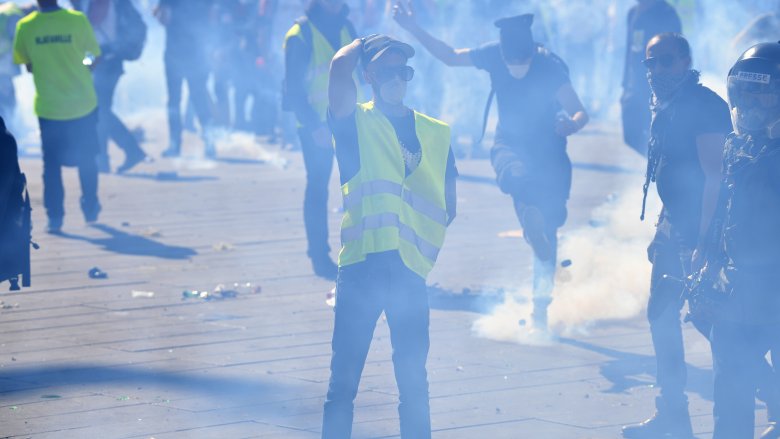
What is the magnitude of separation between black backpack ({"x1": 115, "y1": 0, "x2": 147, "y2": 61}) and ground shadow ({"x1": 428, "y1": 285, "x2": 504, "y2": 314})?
20.2 ft

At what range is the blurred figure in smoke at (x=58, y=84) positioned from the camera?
33.2 feet

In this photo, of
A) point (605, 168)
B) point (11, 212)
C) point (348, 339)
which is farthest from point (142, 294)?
Result: point (605, 168)

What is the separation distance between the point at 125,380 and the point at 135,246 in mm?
3681

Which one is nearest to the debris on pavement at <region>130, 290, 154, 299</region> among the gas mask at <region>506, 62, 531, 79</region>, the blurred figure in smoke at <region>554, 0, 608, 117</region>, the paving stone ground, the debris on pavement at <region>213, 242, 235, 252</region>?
the paving stone ground

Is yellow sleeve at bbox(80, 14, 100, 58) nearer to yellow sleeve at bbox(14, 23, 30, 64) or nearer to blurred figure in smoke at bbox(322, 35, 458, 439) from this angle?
yellow sleeve at bbox(14, 23, 30, 64)

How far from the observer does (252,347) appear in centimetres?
677

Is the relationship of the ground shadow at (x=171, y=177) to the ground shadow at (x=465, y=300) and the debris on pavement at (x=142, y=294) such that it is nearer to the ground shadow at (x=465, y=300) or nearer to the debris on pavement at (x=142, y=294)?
the debris on pavement at (x=142, y=294)

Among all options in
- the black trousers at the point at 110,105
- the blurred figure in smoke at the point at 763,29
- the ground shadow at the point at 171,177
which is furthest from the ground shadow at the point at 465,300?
the black trousers at the point at 110,105

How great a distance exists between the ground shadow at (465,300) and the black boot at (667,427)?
226 centimetres

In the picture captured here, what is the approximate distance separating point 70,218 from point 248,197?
1763 millimetres

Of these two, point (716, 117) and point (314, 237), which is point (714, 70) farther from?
point (716, 117)

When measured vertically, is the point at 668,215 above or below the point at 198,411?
above

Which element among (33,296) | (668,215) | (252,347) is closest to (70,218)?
(33,296)

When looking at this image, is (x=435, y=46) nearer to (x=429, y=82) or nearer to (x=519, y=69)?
(x=519, y=69)
